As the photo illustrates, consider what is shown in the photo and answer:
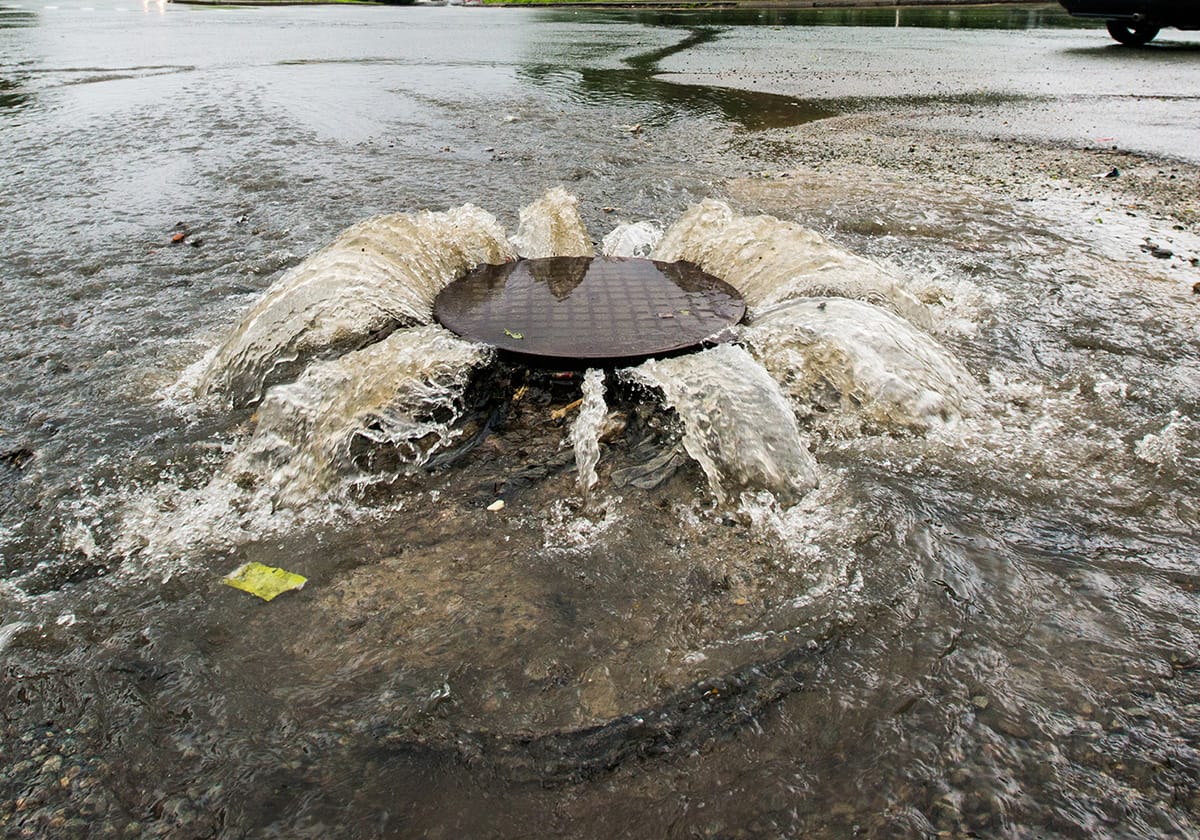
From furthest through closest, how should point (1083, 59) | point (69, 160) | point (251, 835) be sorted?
point (1083, 59) → point (69, 160) → point (251, 835)

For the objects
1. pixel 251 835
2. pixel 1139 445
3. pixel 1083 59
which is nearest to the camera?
pixel 251 835

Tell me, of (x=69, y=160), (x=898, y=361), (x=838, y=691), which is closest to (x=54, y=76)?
(x=69, y=160)

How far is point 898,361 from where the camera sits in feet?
12.5

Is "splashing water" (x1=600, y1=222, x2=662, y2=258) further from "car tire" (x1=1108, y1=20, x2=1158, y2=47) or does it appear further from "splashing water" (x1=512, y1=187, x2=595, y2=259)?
"car tire" (x1=1108, y1=20, x2=1158, y2=47)

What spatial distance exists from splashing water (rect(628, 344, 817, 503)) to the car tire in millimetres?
18596

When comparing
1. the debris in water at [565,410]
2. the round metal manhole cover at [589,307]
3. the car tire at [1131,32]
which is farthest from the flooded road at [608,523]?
the car tire at [1131,32]

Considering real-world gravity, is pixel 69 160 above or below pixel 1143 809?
above

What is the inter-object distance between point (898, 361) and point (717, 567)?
1.71m

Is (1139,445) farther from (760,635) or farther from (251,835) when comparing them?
(251,835)

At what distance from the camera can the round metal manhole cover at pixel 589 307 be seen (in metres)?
3.68

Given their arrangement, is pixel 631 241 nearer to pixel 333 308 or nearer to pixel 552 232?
pixel 552 232

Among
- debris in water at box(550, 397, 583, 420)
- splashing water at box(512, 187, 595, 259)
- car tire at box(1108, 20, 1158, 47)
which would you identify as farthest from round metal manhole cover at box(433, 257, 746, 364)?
car tire at box(1108, 20, 1158, 47)

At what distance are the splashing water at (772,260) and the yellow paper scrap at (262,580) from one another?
114 inches

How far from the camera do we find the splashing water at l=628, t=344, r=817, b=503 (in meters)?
3.21
